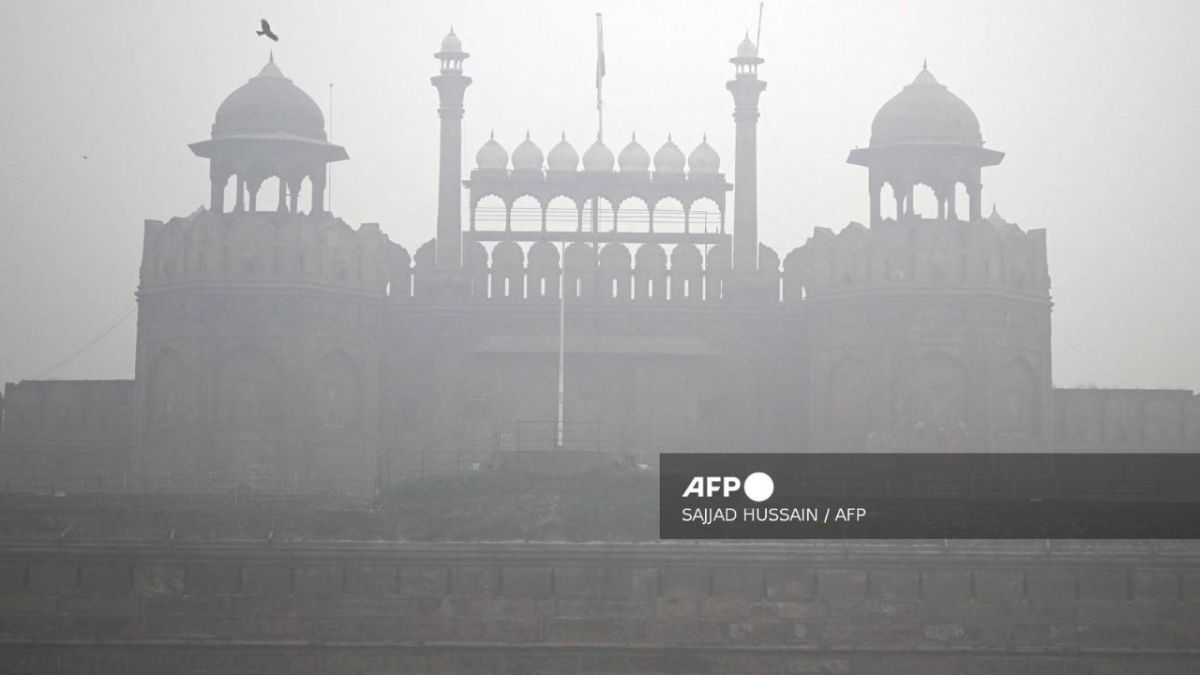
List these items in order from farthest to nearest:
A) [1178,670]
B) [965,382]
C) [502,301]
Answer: [502,301] < [965,382] < [1178,670]

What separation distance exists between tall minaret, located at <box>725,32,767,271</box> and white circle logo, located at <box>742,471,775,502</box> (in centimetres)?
1186

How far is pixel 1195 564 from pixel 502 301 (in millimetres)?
18339

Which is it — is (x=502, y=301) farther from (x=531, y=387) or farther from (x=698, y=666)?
(x=698, y=666)

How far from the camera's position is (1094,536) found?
34.1m

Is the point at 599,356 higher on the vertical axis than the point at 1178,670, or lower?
higher

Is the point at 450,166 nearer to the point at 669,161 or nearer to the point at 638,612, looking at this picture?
the point at 669,161

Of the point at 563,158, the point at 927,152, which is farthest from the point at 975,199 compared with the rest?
the point at 563,158

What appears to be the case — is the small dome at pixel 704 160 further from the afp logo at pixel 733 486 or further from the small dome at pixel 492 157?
the afp logo at pixel 733 486

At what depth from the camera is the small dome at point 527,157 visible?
160 ft

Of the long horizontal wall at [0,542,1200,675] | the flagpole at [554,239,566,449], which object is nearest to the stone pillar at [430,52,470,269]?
the flagpole at [554,239,566,449]

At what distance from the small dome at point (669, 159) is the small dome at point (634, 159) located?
9.7 inches

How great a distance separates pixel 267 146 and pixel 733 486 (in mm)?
15440

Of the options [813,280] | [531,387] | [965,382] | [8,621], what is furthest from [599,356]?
[8,621]

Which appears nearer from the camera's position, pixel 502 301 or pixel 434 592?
pixel 434 592
